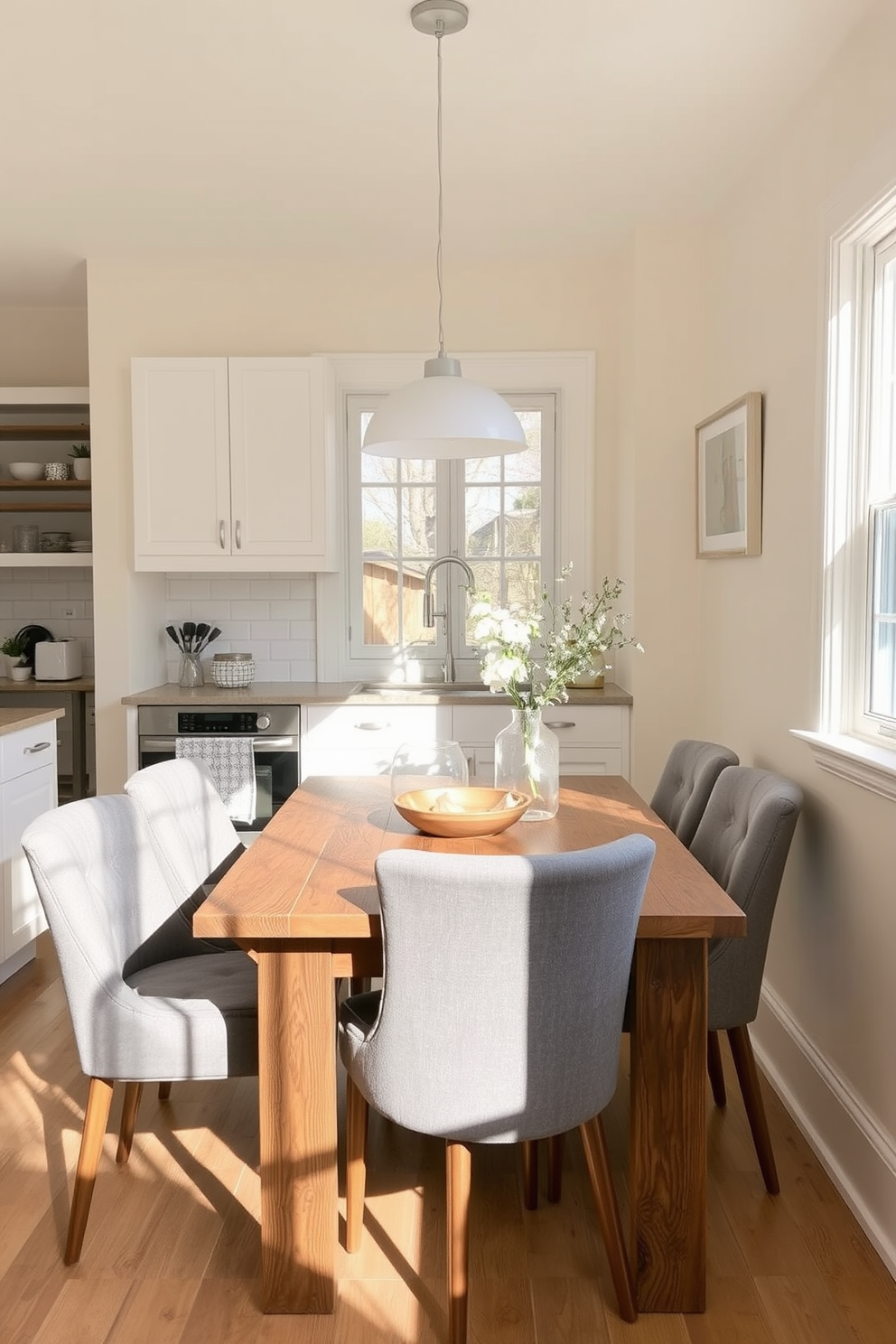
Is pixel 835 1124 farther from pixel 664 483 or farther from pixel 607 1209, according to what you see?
pixel 664 483

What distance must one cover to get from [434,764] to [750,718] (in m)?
1.35

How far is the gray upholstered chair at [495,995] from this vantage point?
173 centimetres

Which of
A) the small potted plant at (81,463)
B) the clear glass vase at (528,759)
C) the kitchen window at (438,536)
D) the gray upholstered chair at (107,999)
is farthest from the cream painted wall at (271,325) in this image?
the gray upholstered chair at (107,999)

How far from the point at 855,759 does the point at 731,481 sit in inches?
55.5

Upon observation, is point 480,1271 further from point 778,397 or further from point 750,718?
point 778,397

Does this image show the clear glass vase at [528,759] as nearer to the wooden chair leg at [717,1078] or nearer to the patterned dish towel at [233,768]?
the wooden chair leg at [717,1078]

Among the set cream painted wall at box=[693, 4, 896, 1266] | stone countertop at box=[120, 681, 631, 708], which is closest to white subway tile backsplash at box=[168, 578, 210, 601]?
stone countertop at box=[120, 681, 631, 708]

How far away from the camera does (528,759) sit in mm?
2605

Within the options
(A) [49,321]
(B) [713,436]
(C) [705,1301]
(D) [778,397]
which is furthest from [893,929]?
(A) [49,321]

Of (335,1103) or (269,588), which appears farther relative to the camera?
(269,588)

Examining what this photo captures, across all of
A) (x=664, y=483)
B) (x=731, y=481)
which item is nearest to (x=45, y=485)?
(x=664, y=483)

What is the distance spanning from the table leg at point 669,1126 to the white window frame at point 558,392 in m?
2.86

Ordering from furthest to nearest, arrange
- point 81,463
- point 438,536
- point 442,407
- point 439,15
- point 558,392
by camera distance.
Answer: point 81,463
point 438,536
point 558,392
point 439,15
point 442,407

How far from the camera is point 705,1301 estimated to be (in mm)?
2066
